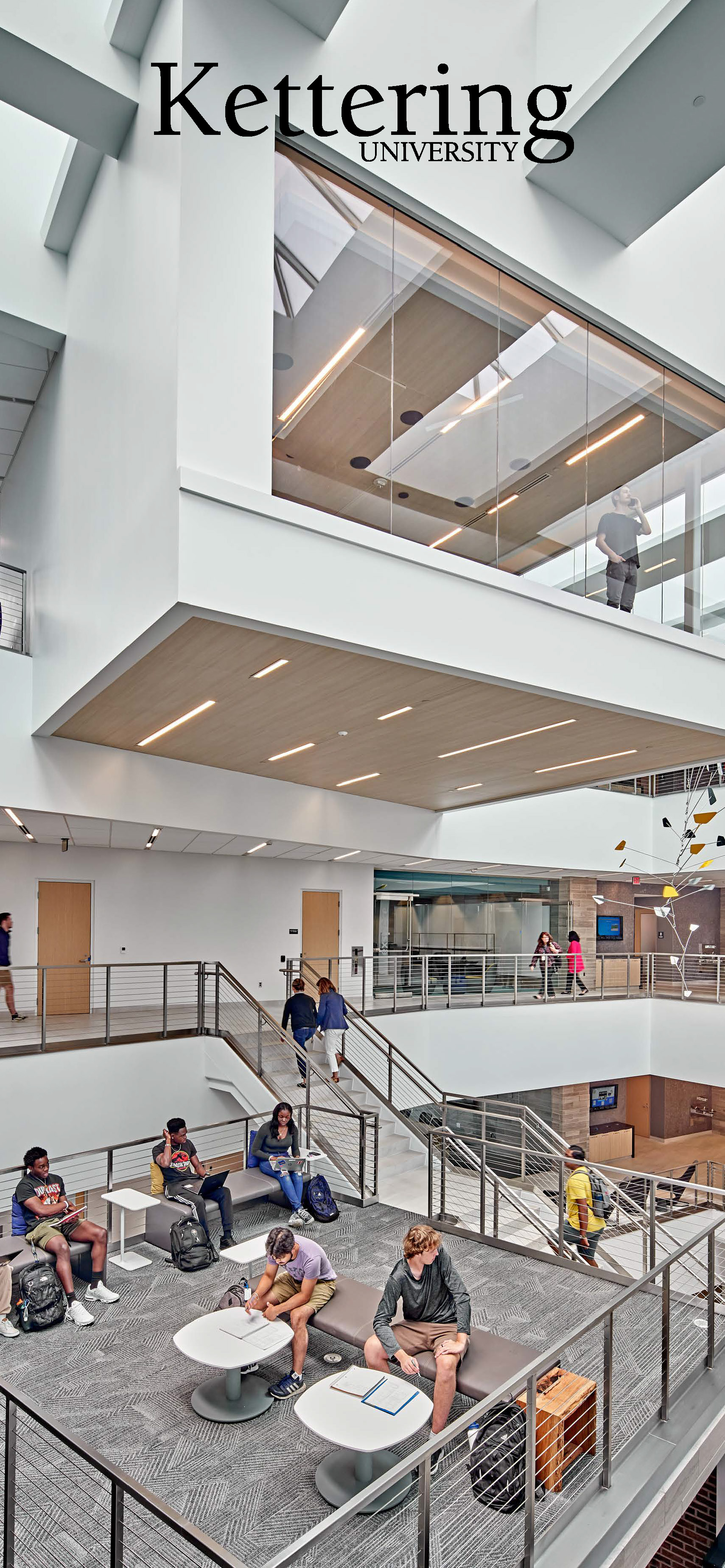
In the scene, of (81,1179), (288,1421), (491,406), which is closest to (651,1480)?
(288,1421)

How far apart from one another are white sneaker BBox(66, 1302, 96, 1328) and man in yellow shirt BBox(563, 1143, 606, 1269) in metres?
4.01

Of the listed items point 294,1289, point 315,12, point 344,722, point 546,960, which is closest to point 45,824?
point 344,722

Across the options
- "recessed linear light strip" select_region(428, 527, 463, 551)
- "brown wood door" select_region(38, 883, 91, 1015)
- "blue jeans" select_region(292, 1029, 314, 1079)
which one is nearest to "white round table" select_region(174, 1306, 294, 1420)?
"recessed linear light strip" select_region(428, 527, 463, 551)

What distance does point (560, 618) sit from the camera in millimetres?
6914

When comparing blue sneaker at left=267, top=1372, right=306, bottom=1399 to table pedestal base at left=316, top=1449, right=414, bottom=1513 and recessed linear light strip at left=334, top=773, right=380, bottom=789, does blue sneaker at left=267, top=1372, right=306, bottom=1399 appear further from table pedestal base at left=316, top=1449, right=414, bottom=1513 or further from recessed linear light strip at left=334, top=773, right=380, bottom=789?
recessed linear light strip at left=334, top=773, right=380, bottom=789

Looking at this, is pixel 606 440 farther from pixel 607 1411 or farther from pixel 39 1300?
pixel 39 1300

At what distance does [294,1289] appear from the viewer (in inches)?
213

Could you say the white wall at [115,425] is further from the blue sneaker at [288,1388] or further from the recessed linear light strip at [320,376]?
the blue sneaker at [288,1388]

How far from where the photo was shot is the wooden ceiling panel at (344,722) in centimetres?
608

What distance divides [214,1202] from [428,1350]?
319 centimetres

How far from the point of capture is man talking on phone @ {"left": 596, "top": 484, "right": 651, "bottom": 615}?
745 cm

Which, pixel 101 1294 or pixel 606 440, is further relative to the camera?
pixel 606 440

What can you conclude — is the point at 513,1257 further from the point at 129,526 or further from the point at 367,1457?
the point at 129,526

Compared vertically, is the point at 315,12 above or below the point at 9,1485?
above
